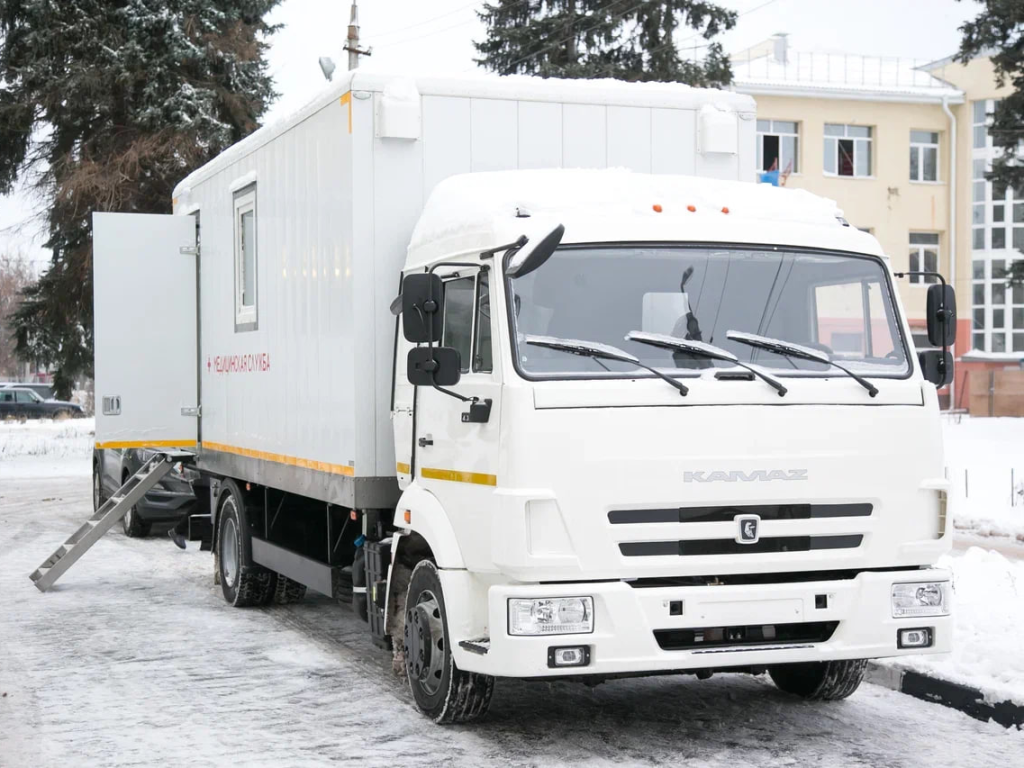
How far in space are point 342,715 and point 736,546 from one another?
2.41 m

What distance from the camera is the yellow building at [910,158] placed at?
163 feet

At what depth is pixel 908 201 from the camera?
51562 mm

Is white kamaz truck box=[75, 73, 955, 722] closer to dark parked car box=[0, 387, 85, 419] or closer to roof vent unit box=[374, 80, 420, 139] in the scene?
roof vent unit box=[374, 80, 420, 139]

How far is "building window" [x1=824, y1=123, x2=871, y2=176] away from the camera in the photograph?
165 feet

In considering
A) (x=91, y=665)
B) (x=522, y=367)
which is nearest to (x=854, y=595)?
(x=522, y=367)

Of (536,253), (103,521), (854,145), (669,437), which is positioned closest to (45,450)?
(103,521)

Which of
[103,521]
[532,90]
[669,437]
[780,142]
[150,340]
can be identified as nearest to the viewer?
[669,437]

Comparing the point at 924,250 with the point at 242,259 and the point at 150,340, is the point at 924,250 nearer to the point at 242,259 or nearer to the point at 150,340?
the point at 150,340

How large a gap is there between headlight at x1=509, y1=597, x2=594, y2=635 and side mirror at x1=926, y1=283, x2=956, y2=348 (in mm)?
2370

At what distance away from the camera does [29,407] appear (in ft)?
192

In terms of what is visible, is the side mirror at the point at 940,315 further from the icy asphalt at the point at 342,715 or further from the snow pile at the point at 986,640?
the icy asphalt at the point at 342,715

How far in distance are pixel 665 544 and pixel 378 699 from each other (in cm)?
234

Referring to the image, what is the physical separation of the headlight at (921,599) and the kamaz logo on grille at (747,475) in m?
0.74

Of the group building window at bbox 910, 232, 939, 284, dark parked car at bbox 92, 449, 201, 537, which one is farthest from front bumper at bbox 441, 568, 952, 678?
building window at bbox 910, 232, 939, 284
